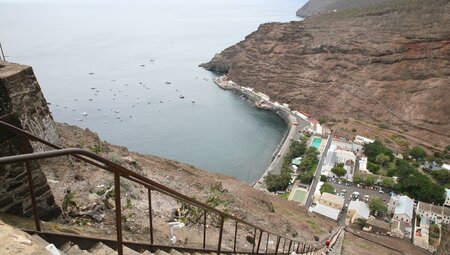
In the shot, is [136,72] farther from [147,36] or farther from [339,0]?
[339,0]

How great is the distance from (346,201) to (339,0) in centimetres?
15234

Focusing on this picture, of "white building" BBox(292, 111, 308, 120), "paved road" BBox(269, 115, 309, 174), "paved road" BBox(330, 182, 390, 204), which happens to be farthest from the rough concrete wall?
"white building" BBox(292, 111, 308, 120)

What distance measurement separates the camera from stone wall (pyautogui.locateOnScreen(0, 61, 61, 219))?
468 cm

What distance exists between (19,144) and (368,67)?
64.6 meters

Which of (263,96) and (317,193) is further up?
(263,96)

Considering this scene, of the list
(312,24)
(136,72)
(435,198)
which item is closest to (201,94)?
(136,72)

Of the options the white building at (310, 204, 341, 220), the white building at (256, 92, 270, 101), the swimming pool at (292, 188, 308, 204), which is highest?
the white building at (256, 92, 270, 101)

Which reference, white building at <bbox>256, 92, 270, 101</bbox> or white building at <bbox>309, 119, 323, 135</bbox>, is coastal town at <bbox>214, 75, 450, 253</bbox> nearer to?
white building at <bbox>309, 119, 323, 135</bbox>

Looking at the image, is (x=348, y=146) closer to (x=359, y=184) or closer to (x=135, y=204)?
(x=359, y=184)

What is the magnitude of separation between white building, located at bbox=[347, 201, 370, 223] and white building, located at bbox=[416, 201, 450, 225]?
4.94 metres

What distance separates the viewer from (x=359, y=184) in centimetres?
3691

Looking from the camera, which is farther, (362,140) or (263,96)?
(263,96)

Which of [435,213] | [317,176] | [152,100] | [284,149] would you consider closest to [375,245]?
[435,213]

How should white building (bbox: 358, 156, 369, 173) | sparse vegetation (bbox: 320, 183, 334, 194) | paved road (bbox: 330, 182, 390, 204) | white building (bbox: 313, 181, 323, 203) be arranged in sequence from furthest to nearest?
white building (bbox: 358, 156, 369, 173)
paved road (bbox: 330, 182, 390, 204)
sparse vegetation (bbox: 320, 183, 334, 194)
white building (bbox: 313, 181, 323, 203)
